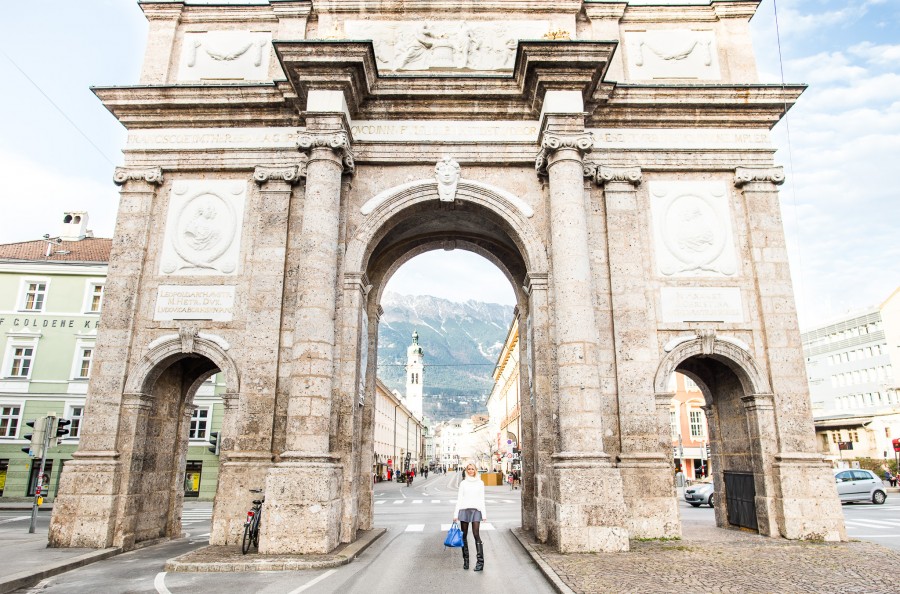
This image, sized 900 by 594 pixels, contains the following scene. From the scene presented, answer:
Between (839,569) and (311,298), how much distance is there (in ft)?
35.6

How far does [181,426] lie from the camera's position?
15945 mm

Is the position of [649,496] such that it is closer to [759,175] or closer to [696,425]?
[759,175]

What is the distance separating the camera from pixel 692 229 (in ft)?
49.7

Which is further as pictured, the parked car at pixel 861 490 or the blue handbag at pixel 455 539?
the parked car at pixel 861 490

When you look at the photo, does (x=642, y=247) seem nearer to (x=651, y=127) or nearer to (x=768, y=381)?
(x=651, y=127)

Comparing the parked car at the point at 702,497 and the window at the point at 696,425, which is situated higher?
the window at the point at 696,425

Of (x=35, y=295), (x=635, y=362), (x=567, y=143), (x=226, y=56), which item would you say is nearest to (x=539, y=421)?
(x=635, y=362)

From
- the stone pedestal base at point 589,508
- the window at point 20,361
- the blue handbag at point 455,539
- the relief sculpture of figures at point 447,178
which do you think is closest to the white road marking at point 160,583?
the blue handbag at point 455,539

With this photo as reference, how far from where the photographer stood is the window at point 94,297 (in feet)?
109

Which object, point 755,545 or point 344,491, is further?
point 344,491

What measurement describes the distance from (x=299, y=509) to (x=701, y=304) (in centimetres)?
1053

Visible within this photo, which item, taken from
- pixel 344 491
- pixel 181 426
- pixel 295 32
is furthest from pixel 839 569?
pixel 295 32

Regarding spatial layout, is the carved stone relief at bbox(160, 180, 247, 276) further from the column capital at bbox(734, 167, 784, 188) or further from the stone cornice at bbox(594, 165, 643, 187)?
the column capital at bbox(734, 167, 784, 188)

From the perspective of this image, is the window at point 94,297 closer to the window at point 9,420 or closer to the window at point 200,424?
the window at point 9,420
